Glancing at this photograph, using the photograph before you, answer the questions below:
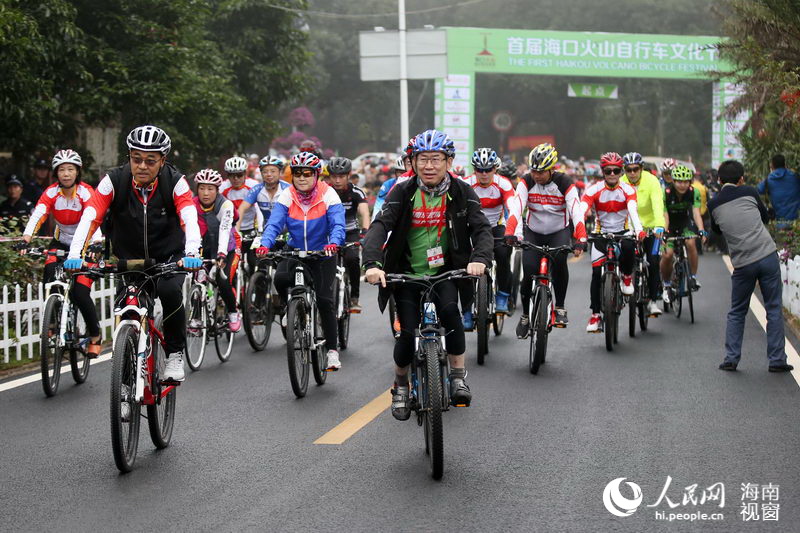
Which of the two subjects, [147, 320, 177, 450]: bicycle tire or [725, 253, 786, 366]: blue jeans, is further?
[725, 253, 786, 366]: blue jeans

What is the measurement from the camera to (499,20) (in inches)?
2968

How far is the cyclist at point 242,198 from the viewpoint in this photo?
45.5 feet

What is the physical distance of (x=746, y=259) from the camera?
10.9 m

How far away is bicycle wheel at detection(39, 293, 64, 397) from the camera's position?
9586 mm

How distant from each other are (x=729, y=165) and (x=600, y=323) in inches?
97.8

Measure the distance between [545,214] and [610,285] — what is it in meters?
1.07

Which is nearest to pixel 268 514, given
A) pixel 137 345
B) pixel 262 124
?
pixel 137 345

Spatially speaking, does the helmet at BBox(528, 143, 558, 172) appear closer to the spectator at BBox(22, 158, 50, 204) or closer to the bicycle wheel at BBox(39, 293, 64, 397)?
the bicycle wheel at BBox(39, 293, 64, 397)

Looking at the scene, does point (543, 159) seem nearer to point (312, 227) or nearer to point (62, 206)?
point (312, 227)

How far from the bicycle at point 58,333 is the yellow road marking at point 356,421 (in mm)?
2618

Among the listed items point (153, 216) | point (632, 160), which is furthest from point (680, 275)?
point (153, 216)

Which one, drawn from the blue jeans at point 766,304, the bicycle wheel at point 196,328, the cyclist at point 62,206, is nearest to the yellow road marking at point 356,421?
the bicycle wheel at point 196,328

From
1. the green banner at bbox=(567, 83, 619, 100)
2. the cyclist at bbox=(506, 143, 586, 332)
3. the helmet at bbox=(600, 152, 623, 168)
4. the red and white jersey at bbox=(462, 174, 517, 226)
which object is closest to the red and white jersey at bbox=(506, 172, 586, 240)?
the cyclist at bbox=(506, 143, 586, 332)

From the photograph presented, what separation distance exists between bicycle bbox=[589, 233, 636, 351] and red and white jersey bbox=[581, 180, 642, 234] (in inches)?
18.8
